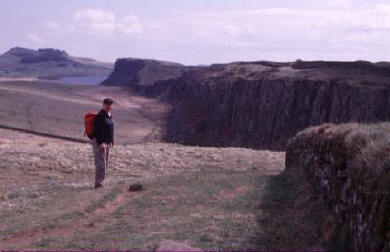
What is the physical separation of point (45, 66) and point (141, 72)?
6626 centimetres

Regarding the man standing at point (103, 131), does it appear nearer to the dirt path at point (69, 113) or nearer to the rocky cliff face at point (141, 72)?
the dirt path at point (69, 113)

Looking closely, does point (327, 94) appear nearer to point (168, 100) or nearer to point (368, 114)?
point (368, 114)

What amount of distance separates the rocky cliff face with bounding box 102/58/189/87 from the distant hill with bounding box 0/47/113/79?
2319 centimetres

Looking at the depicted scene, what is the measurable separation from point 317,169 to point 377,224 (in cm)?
512

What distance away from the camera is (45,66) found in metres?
163

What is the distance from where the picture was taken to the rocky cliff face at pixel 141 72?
319 ft

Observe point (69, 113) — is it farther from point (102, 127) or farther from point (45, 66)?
point (45, 66)

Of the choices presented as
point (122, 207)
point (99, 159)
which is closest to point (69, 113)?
point (99, 159)

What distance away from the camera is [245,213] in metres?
10.3

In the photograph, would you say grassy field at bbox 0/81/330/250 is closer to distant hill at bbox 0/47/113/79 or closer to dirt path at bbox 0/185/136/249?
dirt path at bbox 0/185/136/249

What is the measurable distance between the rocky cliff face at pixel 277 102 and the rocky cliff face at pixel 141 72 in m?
34.1

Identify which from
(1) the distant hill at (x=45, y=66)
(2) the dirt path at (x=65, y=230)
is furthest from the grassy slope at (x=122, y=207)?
(1) the distant hill at (x=45, y=66)

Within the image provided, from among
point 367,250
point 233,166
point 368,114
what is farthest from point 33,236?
point 368,114

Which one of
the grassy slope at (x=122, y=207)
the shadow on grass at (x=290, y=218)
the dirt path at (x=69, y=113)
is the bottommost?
the dirt path at (x=69, y=113)
